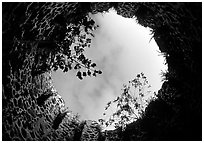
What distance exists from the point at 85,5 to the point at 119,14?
2.36m

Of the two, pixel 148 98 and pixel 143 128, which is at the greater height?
pixel 148 98

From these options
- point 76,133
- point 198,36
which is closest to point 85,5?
point 198,36

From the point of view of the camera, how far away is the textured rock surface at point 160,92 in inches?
285

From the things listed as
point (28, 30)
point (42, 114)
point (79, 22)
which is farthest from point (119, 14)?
point (42, 114)

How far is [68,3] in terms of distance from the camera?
8211 millimetres

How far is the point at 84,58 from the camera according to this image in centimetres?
834

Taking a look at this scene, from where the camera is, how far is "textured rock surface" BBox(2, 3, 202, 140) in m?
7.23

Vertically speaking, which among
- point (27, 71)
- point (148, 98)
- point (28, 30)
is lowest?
point (148, 98)

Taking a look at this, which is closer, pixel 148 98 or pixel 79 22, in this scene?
pixel 79 22

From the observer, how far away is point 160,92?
988cm

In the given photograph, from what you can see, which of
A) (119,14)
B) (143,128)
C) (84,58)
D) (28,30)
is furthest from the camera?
(119,14)

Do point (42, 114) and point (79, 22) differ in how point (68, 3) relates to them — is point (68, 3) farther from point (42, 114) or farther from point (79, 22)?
point (42, 114)

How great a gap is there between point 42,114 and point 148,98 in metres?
4.17

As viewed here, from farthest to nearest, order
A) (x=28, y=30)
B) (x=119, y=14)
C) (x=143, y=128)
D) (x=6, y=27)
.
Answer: (x=119, y=14) → (x=143, y=128) → (x=28, y=30) → (x=6, y=27)
